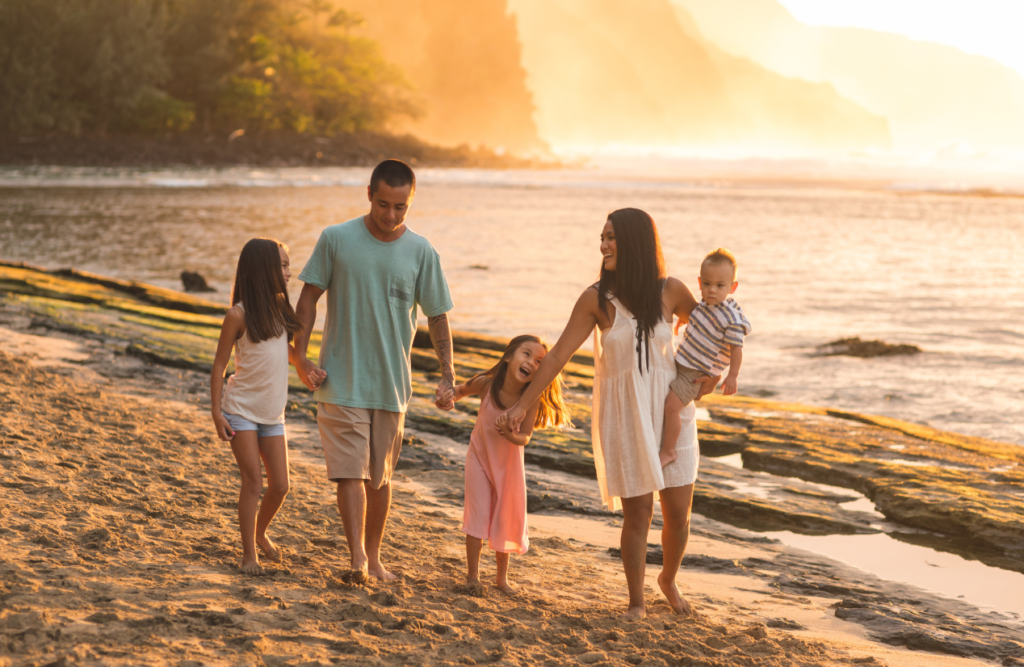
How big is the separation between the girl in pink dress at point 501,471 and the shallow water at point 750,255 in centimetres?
661

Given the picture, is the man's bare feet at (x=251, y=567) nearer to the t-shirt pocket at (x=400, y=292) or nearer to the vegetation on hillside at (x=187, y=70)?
the t-shirt pocket at (x=400, y=292)

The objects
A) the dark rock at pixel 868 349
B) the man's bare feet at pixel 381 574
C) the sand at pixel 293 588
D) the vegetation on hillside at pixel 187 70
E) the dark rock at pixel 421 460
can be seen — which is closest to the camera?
the sand at pixel 293 588

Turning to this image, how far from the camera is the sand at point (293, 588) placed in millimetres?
3127

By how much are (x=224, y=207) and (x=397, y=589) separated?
31381mm

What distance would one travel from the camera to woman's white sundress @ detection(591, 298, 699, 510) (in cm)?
372

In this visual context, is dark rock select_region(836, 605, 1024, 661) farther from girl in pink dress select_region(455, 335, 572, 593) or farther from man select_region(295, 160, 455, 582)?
man select_region(295, 160, 455, 582)

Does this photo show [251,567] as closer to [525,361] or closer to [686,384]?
[525,361]

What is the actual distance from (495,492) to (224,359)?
134 centimetres

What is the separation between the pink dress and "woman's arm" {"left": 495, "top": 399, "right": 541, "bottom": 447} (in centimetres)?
Answer: 9

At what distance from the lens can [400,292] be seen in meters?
3.90

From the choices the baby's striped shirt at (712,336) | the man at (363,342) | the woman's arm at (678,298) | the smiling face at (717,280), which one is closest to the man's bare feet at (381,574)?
the man at (363,342)

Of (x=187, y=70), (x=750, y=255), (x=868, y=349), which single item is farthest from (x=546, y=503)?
(x=187, y=70)

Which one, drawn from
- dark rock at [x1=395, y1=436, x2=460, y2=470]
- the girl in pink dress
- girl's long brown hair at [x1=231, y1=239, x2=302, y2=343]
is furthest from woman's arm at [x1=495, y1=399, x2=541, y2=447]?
dark rock at [x1=395, y1=436, x2=460, y2=470]

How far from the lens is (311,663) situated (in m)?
3.02
